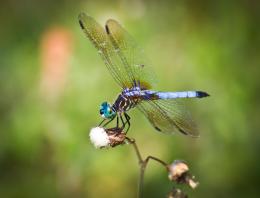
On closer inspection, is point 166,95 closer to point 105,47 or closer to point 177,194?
point 105,47

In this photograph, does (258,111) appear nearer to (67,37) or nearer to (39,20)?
(67,37)

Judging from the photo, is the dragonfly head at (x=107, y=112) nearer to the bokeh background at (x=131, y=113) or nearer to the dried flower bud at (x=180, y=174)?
the dried flower bud at (x=180, y=174)

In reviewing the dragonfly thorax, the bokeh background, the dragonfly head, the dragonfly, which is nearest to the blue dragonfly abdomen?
the dragonfly

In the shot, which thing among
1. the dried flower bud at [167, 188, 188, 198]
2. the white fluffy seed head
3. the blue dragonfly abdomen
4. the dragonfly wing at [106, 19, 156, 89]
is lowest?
the dried flower bud at [167, 188, 188, 198]

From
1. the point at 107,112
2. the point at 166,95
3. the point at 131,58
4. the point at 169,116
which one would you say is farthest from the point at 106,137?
the point at 131,58

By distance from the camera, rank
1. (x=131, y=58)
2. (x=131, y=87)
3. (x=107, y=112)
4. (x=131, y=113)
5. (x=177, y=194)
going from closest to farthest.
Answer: (x=177, y=194), (x=107, y=112), (x=131, y=87), (x=131, y=58), (x=131, y=113)

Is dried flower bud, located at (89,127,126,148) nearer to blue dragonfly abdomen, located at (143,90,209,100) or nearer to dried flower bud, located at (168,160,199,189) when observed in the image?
dried flower bud, located at (168,160,199,189)
